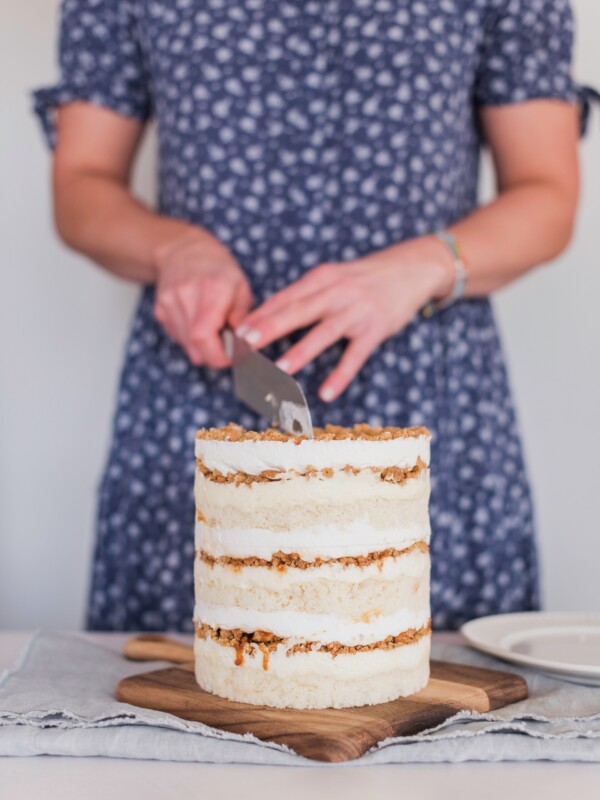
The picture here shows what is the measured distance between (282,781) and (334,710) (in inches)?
3.7

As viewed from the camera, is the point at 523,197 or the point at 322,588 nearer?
the point at 322,588

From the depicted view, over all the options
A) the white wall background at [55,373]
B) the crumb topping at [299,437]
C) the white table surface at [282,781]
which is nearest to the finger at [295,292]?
the crumb topping at [299,437]

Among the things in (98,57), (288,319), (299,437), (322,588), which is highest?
(98,57)

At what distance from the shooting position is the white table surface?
2.15 ft

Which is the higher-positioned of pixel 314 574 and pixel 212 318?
pixel 212 318

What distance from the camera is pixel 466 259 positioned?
49.3 inches

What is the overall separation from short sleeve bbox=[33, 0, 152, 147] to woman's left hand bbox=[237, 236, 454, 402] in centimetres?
43

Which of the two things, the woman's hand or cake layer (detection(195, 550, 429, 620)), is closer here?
cake layer (detection(195, 550, 429, 620))

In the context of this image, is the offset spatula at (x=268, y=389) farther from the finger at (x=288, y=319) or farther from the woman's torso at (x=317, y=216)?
the woman's torso at (x=317, y=216)

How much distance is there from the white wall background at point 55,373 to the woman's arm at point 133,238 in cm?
62

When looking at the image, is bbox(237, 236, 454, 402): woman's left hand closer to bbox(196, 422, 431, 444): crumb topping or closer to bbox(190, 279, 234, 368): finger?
bbox(190, 279, 234, 368): finger

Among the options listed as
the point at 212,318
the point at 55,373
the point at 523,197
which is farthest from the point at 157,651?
the point at 55,373

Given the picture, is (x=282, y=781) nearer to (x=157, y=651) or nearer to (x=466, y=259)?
(x=157, y=651)

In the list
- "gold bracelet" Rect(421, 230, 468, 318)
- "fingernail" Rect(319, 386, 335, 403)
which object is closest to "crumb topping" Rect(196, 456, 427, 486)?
"fingernail" Rect(319, 386, 335, 403)
